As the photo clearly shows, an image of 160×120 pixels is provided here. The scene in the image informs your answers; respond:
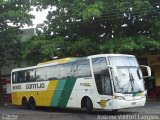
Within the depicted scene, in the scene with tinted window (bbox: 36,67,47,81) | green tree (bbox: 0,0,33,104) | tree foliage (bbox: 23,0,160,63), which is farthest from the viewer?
green tree (bbox: 0,0,33,104)

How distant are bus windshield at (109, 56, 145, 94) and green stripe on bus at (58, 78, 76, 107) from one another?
319cm

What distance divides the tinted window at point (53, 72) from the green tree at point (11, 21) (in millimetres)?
8434

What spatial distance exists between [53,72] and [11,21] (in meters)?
10.1

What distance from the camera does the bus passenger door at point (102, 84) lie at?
20.6 m

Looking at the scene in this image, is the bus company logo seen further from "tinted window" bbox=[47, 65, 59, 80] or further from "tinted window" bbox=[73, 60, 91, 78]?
"tinted window" bbox=[73, 60, 91, 78]

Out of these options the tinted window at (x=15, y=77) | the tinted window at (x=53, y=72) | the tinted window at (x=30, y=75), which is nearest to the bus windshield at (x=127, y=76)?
the tinted window at (x=53, y=72)

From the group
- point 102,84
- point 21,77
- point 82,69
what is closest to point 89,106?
point 102,84

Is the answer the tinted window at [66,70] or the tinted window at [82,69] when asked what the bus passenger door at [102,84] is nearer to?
the tinted window at [82,69]

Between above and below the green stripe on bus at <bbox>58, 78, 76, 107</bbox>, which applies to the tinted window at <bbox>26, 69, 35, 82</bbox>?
above

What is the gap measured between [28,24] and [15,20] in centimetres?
110

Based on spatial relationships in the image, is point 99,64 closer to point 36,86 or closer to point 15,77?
point 36,86

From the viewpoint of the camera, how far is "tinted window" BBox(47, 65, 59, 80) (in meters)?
24.7

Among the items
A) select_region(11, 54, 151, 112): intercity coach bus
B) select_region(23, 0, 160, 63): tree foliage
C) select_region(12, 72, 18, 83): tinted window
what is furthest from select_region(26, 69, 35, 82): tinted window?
select_region(23, 0, 160, 63): tree foliage

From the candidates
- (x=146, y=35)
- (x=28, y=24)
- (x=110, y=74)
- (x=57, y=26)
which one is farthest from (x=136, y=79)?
(x=28, y=24)
